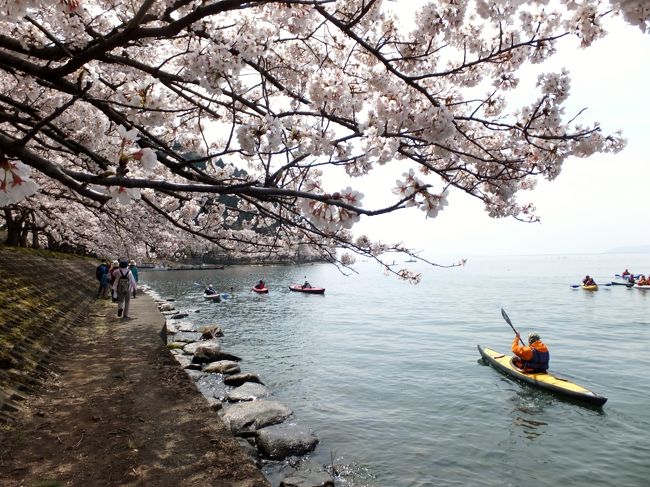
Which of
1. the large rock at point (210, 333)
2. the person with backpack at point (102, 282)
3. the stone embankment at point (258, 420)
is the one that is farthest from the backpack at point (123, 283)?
the person with backpack at point (102, 282)

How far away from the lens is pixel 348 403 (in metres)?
12.4

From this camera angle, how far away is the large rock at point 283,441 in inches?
323

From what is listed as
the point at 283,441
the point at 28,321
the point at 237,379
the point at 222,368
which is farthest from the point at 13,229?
the point at 283,441

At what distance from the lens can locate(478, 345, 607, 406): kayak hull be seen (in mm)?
12055

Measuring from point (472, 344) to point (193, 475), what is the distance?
19028 mm

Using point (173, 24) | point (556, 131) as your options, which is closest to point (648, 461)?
point (556, 131)

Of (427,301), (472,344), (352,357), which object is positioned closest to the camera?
(352,357)

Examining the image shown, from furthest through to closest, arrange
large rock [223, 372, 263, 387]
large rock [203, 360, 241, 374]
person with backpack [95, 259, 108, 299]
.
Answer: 1. person with backpack [95, 259, 108, 299]
2. large rock [203, 360, 241, 374]
3. large rock [223, 372, 263, 387]

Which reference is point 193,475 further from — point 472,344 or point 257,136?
point 472,344

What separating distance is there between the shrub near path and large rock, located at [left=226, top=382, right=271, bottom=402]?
2.76 metres

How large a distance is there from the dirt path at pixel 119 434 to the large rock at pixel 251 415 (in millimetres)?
1873

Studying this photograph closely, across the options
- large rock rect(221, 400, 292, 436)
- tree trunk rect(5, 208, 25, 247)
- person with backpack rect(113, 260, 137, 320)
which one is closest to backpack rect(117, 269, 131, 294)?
person with backpack rect(113, 260, 137, 320)

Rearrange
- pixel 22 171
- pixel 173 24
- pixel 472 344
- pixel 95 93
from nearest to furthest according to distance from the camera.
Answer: pixel 22 171, pixel 173 24, pixel 95 93, pixel 472 344

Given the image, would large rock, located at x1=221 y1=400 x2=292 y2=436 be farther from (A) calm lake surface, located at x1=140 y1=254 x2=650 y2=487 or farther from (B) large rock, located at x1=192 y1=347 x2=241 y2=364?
(B) large rock, located at x1=192 y1=347 x2=241 y2=364
